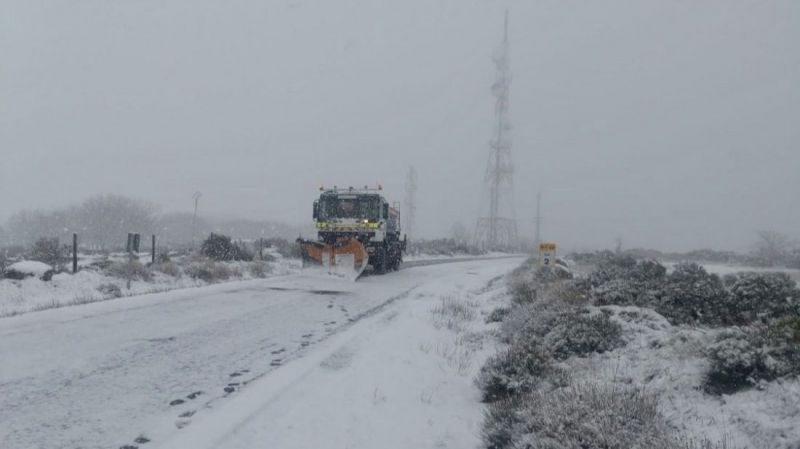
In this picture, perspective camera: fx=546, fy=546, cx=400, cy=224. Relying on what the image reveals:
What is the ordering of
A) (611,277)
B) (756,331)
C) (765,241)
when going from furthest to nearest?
(765,241)
(611,277)
(756,331)

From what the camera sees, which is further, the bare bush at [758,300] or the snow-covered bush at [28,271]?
the snow-covered bush at [28,271]

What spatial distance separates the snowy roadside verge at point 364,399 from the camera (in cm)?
419

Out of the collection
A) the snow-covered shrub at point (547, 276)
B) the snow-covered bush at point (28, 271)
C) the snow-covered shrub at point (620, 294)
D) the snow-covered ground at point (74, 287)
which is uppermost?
the snow-covered shrub at point (620, 294)

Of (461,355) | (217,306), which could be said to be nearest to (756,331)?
(461,355)

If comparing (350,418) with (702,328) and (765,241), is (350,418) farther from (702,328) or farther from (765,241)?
(765,241)

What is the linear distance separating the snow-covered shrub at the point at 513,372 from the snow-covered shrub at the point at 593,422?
2.79 feet

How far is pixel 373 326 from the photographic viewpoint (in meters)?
8.95

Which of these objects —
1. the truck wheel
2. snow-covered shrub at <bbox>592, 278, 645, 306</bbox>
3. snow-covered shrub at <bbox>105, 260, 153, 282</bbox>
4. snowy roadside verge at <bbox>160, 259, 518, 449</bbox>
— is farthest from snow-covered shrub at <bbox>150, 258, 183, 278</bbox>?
snow-covered shrub at <bbox>592, 278, 645, 306</bbox>

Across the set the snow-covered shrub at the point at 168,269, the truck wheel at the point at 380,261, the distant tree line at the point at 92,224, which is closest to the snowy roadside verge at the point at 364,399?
the snow-covered shrub at the point at 168,269

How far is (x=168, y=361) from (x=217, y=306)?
168 inches

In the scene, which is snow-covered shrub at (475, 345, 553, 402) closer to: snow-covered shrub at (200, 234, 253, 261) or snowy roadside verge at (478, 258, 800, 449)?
snowy roadside verge at (478, 258, 800, 449)

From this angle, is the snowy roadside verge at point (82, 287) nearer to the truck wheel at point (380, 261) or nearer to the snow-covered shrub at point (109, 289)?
the snow-covered shrub at point (109, 289)

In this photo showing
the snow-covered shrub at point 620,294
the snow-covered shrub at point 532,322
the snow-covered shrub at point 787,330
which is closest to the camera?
the snow-covered shrub at point 787,330

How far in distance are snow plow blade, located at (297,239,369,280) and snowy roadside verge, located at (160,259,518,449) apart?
9.91m
